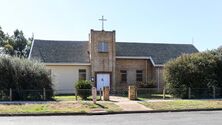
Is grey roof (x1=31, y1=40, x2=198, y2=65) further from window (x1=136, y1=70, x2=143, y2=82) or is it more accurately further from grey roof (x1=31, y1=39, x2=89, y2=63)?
window (x1=136, y1=70, x2=143, y2=82)

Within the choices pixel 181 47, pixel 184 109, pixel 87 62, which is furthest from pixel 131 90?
pixel 181 47

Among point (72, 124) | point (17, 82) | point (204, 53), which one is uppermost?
point (204, 53)

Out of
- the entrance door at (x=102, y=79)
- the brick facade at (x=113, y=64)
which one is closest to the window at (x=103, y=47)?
the brick facade at (x=113, y=64)

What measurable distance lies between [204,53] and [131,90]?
7.95m

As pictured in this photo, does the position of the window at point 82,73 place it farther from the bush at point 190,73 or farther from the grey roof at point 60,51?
the bush at point 190,73

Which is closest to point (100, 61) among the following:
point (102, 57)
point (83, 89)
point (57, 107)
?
point (102, 57)

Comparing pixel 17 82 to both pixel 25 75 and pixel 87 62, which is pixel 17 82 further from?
pixel 87 62

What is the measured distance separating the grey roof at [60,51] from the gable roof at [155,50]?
3.68 metres

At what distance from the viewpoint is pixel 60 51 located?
140ft

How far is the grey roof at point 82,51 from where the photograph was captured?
41.4 meters

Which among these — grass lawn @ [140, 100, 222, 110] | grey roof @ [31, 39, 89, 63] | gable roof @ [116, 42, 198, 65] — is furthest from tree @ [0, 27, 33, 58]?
grass lawn @ [140, 100, 222, 110]

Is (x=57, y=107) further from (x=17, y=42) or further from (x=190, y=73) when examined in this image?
(x=17, y=42)

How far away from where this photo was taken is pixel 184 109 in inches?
989

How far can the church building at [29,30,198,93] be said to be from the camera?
41.2 metres
